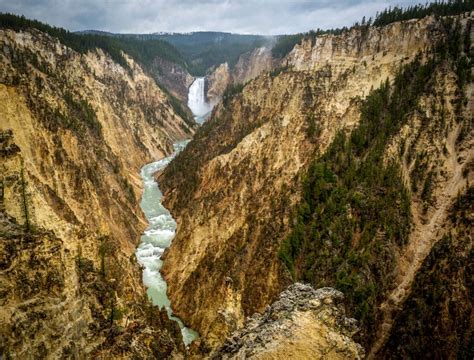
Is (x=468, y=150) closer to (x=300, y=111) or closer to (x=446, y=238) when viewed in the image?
(x=446, y=238)

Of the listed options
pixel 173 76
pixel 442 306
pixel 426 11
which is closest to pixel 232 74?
pixel 173 76

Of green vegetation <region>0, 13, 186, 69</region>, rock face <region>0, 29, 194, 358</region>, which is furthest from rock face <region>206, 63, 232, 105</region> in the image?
rock face <region>0, 29, 194, 358</region>

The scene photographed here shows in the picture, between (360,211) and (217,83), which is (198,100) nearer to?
(217,83)

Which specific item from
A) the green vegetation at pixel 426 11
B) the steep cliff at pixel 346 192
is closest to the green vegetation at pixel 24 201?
the steep cliff at pixel 346 192

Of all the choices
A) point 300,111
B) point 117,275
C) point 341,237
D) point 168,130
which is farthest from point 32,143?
point 168,130

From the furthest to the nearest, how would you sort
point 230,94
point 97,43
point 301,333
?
point 97,43
point 230,94
point 301,333

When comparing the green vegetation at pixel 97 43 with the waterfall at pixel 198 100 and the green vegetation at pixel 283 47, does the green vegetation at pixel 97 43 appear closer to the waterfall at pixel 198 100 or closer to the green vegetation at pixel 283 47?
the waterfall at pixel 198 100
